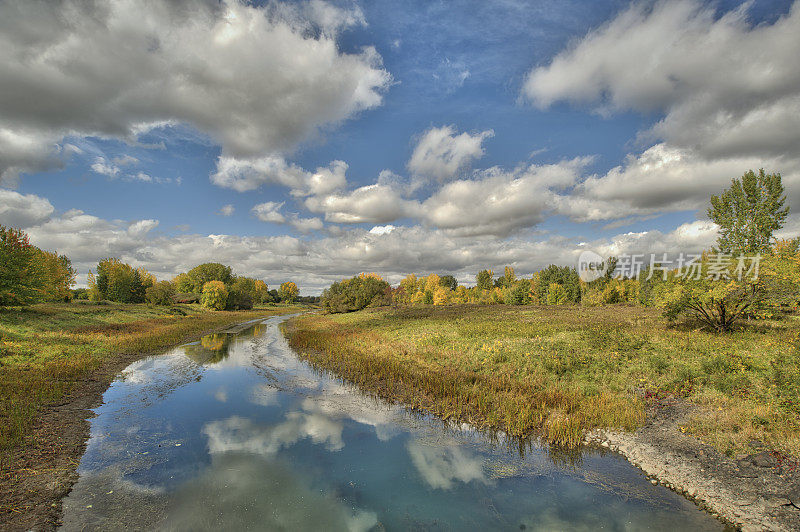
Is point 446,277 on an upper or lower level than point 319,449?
upper

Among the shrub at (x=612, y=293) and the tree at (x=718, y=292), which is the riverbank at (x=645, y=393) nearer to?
the tree at (x=718, y=292)

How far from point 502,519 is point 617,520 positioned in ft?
8.69

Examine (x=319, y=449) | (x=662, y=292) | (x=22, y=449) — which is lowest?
(x=319, y=449)

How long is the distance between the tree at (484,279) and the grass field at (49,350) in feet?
320

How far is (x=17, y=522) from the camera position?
6754 millimetres

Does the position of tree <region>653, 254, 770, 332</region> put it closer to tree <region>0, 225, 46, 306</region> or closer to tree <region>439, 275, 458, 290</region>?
tree <region>0, 225, 46, 306</region>

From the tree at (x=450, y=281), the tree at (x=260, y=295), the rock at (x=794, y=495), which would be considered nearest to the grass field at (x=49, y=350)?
the rock at (x=794, y=495)

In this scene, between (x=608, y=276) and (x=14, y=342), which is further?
(x=608, y=276)

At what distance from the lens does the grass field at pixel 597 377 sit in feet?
36.8

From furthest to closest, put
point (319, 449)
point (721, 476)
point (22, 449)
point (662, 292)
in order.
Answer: point (662, 292)
point (319, 449)
point (22, 449)
point (721, 476)

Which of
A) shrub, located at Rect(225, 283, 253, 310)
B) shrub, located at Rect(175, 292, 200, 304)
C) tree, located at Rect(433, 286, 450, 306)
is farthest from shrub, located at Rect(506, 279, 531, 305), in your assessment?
shrub, located at Rect(175, 292, 200, 304)

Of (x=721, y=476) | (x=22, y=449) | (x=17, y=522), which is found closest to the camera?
(x=17, y=522)

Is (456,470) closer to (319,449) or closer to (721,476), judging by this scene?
(319,449)

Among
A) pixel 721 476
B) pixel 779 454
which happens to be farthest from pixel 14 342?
pixel 779 454
